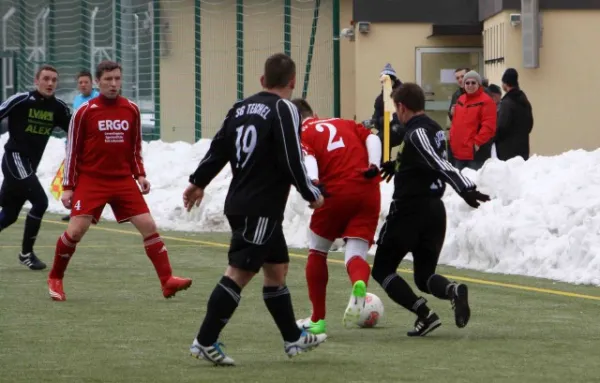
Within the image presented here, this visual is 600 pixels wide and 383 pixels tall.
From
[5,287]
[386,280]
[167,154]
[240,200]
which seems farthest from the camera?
[167,154]

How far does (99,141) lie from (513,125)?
315 inches

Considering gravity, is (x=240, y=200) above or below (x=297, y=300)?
above

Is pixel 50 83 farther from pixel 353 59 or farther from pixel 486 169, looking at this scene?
pixel 353 59

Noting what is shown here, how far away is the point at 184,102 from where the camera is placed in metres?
29.0

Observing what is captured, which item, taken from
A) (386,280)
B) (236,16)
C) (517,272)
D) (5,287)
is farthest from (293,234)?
(236,16)

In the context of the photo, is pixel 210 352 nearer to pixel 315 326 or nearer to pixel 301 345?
pixel 301 345

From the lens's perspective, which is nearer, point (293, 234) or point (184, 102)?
point (293, 234)

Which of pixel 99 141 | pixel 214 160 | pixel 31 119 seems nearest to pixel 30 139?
pixel 31 119

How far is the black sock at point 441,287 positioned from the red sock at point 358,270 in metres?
0.42

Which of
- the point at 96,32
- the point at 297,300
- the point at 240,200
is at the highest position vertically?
the point at 96,32

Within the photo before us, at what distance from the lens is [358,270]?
9.72 metres

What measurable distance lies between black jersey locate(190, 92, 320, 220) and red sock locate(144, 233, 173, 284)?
10.8ft

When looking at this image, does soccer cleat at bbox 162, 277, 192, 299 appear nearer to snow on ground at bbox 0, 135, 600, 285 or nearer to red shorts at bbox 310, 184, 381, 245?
red shorts at bbox 310, 184, 381, 245

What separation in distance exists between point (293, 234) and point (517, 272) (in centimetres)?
398
